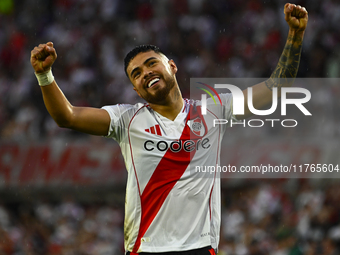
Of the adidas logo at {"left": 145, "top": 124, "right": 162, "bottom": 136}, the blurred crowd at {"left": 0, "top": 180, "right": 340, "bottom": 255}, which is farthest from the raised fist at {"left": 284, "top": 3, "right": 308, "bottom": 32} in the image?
the blurred crowd at {"left": 0, "top": 180, "right": 340, "bottom": 255}

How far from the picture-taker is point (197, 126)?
350cm

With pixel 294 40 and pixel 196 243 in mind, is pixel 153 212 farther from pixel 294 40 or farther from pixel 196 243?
pixel 294 40

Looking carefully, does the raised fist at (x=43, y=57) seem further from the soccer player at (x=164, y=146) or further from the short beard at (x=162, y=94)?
the short beard at (x=162, y=94)

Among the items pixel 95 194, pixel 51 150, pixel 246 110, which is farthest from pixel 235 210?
pixel 246 110

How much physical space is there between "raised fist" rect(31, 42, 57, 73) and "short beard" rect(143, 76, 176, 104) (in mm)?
758

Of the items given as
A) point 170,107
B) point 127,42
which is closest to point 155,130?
point 170,107

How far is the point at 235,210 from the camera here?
8.61m

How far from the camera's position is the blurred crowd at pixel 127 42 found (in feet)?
32.6

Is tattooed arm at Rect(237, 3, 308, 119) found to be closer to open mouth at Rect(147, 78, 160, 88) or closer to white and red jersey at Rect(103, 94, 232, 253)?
white and red jersey at Rect(103, 94, 232, 253)

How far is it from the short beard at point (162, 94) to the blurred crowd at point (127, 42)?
6.24 m

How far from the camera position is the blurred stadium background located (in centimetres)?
825

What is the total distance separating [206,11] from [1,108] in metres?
5.30

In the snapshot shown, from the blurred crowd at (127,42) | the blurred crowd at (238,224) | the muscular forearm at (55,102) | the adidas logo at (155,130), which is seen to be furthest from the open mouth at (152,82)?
the blurred crowd at (127,42)

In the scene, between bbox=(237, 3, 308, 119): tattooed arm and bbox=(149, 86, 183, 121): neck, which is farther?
bbox=(149, 86, 183, 121): neck
